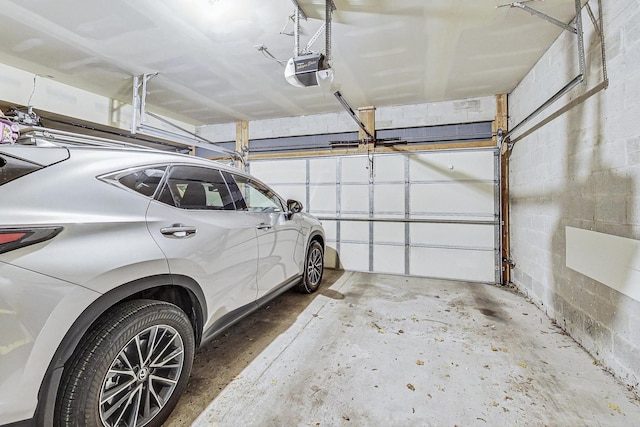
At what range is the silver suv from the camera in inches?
40.0

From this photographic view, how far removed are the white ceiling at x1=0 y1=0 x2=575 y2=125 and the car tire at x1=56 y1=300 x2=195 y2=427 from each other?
2.58m

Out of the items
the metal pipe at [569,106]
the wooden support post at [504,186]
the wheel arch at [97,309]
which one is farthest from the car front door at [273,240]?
the wooden support post at [504,186]

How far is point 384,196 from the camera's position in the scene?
16.7 feet

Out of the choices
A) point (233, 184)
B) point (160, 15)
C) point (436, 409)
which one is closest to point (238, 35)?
point (160, 15)

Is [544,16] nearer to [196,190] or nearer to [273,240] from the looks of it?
[273,240]

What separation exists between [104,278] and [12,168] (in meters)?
0.56

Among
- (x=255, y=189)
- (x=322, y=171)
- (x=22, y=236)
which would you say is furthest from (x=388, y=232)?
(x=22, y=236)

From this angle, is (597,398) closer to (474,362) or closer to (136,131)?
(474,362)

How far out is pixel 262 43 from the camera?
2943mm

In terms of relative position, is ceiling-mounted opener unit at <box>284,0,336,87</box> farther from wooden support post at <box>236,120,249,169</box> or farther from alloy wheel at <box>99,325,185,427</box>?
wooden support post at <box>236,120,249,169</box>

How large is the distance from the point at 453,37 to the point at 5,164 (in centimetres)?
363

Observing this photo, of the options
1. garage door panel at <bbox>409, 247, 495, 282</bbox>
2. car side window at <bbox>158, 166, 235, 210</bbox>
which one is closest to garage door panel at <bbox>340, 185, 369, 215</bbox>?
garage door panel at <bbox>409, 247, 495, 282</bbox>

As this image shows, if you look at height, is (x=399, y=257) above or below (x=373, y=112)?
below

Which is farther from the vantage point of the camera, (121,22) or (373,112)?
(373,112)
